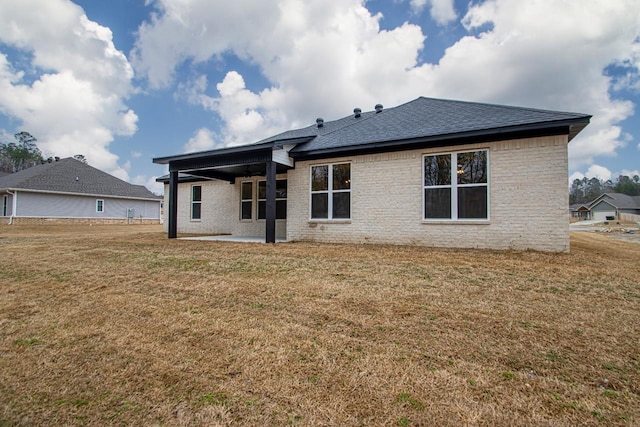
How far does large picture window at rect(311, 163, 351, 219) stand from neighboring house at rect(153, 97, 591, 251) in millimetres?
32

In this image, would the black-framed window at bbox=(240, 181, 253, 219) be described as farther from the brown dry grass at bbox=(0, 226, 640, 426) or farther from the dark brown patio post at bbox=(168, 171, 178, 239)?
the brown dry grass at bbox=(0, 226, 640, 426)

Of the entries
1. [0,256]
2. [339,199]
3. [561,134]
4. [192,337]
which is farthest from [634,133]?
[0,256]

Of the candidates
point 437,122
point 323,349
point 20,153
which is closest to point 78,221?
point 437,122

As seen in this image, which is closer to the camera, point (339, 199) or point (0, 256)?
point (0, 256)

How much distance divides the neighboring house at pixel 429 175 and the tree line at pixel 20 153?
52.8 m

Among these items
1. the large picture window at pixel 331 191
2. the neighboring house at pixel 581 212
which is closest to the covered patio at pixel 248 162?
the large picture window at pixel 331 191

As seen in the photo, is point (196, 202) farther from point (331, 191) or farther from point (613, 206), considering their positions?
point (613, 206)

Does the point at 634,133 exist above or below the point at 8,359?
above

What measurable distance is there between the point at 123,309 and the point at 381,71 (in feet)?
54.7

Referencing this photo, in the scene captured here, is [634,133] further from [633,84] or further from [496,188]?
[496,188]

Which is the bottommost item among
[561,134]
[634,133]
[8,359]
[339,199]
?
[8,359]

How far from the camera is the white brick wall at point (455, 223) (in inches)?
280

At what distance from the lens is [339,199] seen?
9680 millimetres

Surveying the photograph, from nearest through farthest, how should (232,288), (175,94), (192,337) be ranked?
(192,337) → (232,288) → (175,94)
